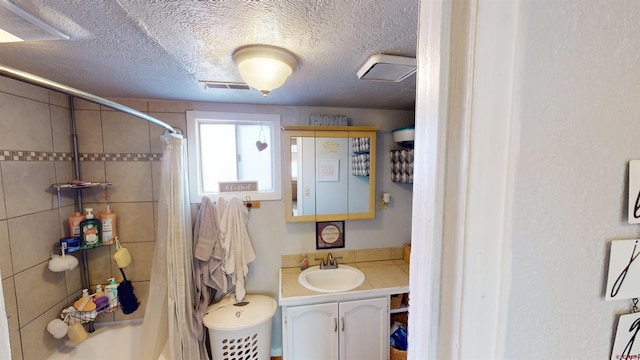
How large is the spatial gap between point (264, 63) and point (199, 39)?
0.80 feet

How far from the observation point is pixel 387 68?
1135 millimetres

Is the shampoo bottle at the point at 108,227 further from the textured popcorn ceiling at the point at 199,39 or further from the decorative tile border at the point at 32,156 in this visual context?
the textured popcorn ceiling at the point at 199,39

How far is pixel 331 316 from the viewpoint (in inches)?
65.1

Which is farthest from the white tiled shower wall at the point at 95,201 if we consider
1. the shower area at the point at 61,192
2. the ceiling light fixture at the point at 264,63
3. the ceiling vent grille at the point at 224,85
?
the ceiling light fixture at the point at 264,63

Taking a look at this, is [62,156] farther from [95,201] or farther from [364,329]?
[364,329]

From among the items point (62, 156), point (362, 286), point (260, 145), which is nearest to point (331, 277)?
point (362, 286)

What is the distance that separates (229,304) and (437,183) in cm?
191

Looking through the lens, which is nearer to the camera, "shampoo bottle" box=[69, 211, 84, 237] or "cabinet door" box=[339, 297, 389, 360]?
"shampoo bottle" box=[69, 211, 84, 237]

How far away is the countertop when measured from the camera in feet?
5.30

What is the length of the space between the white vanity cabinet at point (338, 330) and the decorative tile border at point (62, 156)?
1.48 metres

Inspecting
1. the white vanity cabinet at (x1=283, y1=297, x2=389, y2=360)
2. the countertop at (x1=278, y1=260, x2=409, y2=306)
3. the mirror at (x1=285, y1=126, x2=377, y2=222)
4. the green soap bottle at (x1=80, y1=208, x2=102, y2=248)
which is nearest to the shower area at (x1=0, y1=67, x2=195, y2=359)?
the green soap bottle at (x1=80, y1=208, x2=102, y2=248)

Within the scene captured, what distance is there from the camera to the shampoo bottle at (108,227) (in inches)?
65.9

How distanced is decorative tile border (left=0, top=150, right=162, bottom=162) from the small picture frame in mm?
1359

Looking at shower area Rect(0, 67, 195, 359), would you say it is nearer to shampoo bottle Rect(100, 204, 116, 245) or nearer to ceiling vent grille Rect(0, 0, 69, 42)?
shampoo bottle Rect(100, 204, 116, 245)
